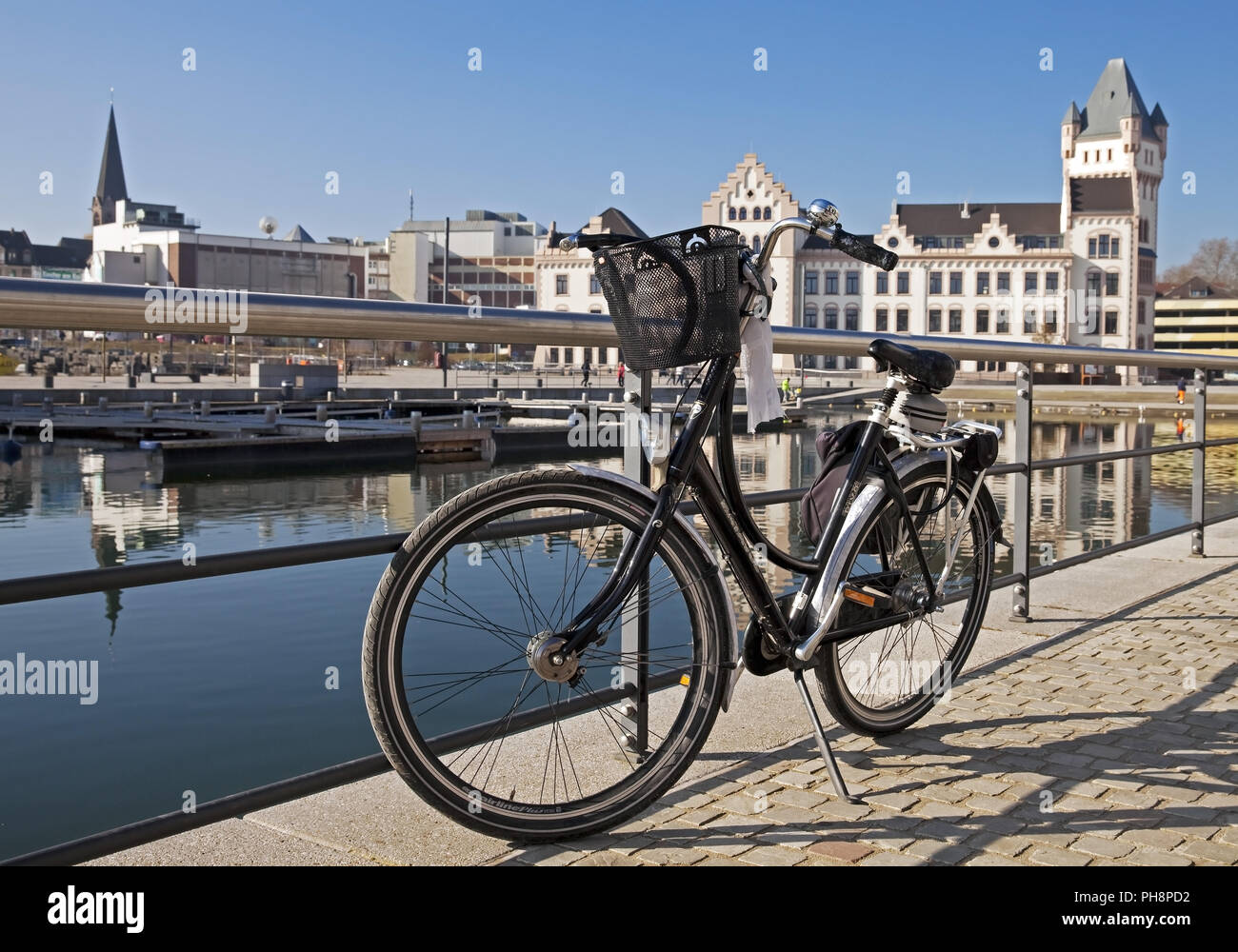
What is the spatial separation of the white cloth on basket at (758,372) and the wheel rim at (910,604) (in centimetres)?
50

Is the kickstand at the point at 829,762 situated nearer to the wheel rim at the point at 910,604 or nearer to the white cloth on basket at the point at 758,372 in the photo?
the wheel rim at the point at 910,604

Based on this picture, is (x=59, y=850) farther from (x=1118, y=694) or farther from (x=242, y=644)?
(x=242, y=644)

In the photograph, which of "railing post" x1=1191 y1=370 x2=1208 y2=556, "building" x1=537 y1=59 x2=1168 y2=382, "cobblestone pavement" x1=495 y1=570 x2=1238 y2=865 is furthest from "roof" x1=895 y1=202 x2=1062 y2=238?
"cobblestone pavement" x1=495 y1=570 x2=1238 y2=865

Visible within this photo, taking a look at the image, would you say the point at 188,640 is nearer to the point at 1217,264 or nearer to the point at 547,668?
the point at 547,668

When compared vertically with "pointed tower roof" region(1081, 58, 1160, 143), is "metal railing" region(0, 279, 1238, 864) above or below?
below

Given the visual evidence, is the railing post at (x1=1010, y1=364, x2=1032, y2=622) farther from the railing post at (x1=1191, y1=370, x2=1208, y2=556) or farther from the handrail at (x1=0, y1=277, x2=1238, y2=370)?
the railing post at (x1=1191, y1=370, x2=1208, y2=556)

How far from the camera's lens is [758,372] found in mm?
2594

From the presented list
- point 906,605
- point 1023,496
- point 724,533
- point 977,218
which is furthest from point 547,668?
point 977,218

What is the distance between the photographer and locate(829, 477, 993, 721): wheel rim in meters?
3.09

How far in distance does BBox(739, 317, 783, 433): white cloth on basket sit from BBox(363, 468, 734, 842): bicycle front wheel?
35 centimetres

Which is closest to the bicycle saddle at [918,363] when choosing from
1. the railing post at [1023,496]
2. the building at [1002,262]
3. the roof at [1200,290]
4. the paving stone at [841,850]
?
the paving stone at [841,850]

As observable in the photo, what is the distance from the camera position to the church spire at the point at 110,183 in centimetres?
12588

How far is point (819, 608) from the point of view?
2.84 meters

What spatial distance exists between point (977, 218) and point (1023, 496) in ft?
293
